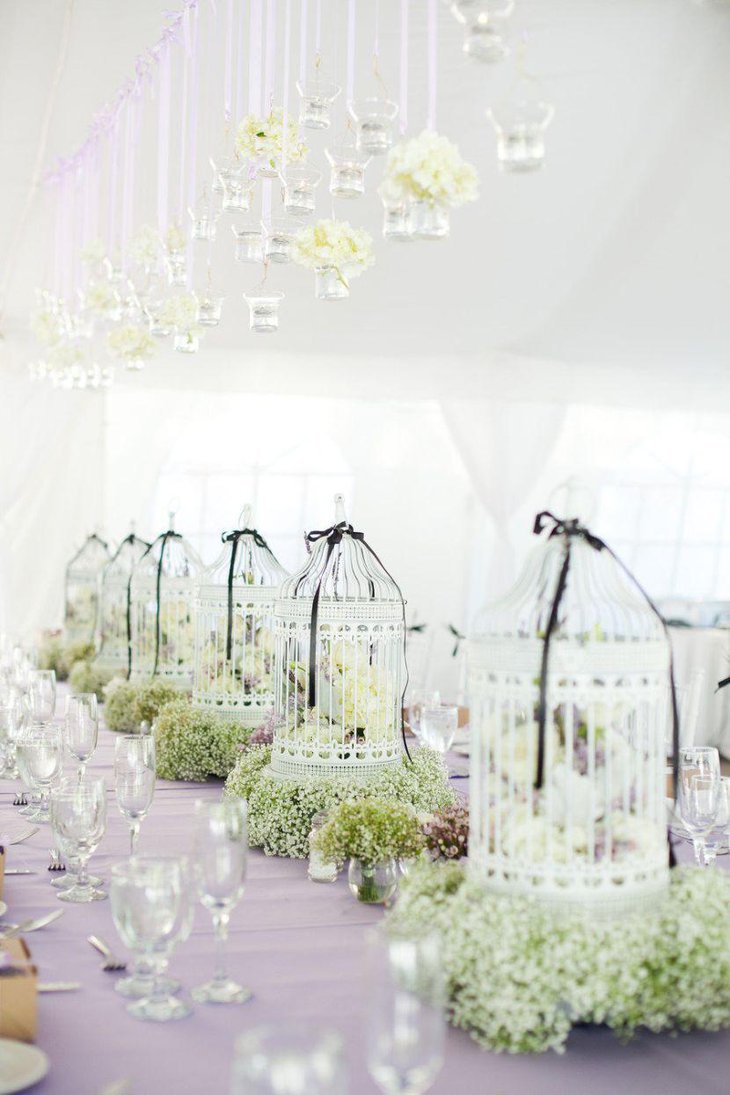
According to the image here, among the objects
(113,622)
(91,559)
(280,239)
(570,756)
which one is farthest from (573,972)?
(91,559)

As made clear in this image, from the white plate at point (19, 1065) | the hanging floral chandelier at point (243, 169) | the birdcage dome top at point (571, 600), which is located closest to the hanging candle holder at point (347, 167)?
the hanging floral chandelier at point (243, 169)

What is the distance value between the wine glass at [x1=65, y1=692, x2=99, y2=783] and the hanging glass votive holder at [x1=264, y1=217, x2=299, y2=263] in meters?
1.41

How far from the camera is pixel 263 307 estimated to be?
3973mm

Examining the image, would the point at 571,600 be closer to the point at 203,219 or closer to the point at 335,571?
the point at 335,571

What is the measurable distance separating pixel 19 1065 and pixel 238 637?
3.08m

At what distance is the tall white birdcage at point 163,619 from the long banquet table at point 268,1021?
314 centimetres

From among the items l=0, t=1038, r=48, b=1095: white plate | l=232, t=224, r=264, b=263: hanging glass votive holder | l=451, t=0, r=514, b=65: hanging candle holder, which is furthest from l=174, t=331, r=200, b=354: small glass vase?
l=0, t=1038, r=48, b=1095: white plate

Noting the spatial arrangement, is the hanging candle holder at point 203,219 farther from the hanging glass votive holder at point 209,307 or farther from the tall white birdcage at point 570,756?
the tall white birdcage at point 570,756

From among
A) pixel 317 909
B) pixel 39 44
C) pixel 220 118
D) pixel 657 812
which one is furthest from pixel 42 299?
pixel 657 812

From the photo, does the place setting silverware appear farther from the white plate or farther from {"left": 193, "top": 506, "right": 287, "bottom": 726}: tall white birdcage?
{"left": 193, "top": 506, "right": 287, "bottom": 726}: tall white birdcage

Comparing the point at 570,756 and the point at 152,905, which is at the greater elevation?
the point at 570,756

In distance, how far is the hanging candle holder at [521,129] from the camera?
240 centimetres

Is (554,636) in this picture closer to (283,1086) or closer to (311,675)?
(283,1086)

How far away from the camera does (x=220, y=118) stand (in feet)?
18.9
